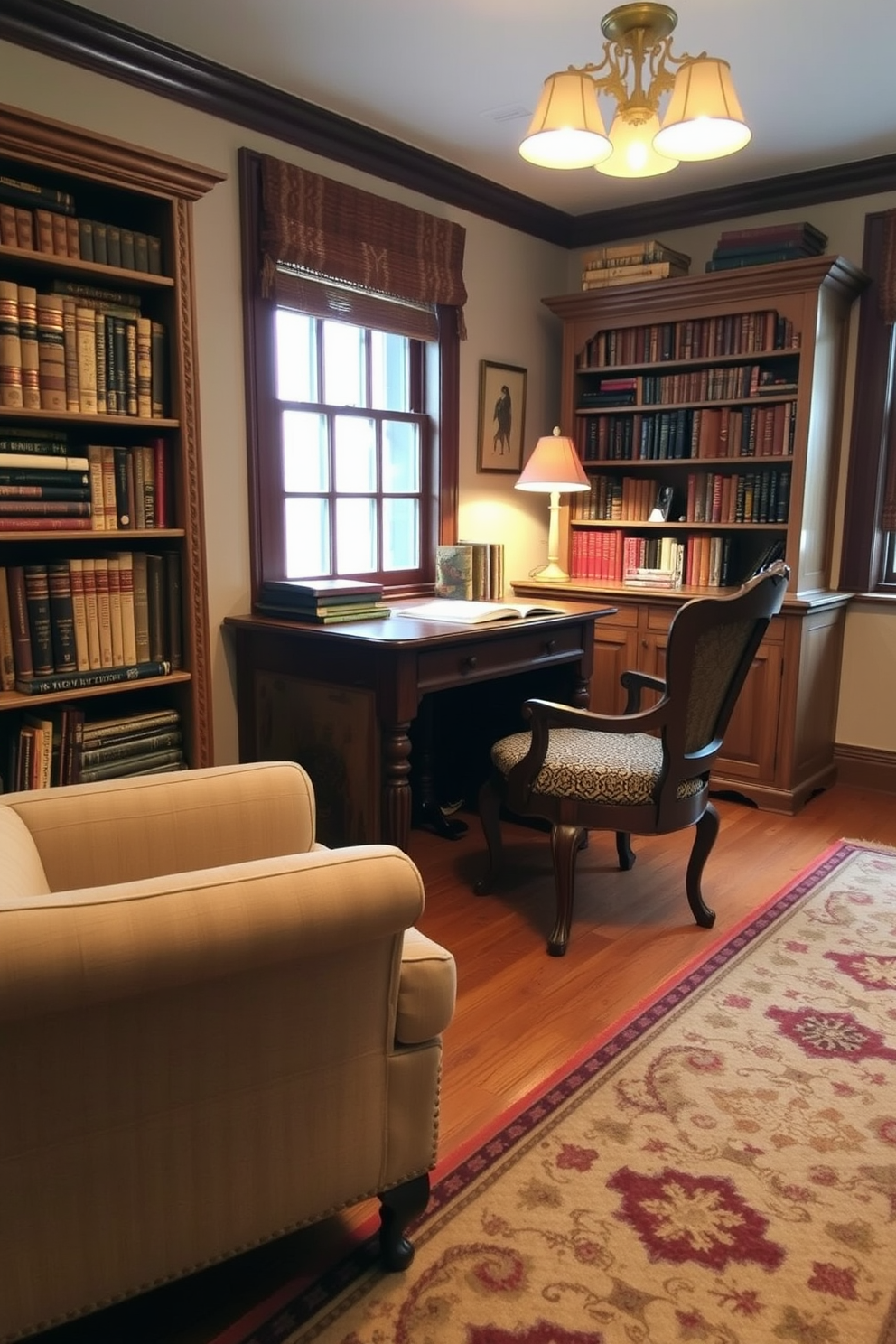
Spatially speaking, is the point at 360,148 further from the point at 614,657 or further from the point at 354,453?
the point at 614,657

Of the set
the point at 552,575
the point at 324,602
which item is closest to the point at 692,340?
the point at 552,575

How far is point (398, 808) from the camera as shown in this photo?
2535 mm

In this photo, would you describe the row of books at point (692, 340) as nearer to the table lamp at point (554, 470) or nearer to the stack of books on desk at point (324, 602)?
the table lamp at point (554, 470)

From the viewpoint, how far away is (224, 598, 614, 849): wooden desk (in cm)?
253

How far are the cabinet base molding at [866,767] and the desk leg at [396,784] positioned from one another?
2172 mm

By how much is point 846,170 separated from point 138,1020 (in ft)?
12.2

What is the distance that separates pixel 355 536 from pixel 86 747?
1433mm

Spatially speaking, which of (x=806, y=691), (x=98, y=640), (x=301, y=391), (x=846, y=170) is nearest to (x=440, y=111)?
(x=301, y=391)

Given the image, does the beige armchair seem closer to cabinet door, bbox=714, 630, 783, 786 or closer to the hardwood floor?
the hardwood floor

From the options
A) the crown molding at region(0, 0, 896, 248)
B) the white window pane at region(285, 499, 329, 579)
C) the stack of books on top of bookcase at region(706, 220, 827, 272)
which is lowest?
the white window pane at region(285, 499, 329, 579)

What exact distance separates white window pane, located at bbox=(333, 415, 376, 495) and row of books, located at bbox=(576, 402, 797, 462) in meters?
1.04

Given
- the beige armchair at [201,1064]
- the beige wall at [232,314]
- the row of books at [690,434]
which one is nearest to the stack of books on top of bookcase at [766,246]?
the row of books at [690,434]

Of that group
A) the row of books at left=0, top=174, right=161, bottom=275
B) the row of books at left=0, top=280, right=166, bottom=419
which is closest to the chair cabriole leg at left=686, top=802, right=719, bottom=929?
the row of books at left=0, top=280, right=166, bottom=419

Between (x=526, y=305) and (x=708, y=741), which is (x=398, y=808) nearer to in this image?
(x=708, y=741)
